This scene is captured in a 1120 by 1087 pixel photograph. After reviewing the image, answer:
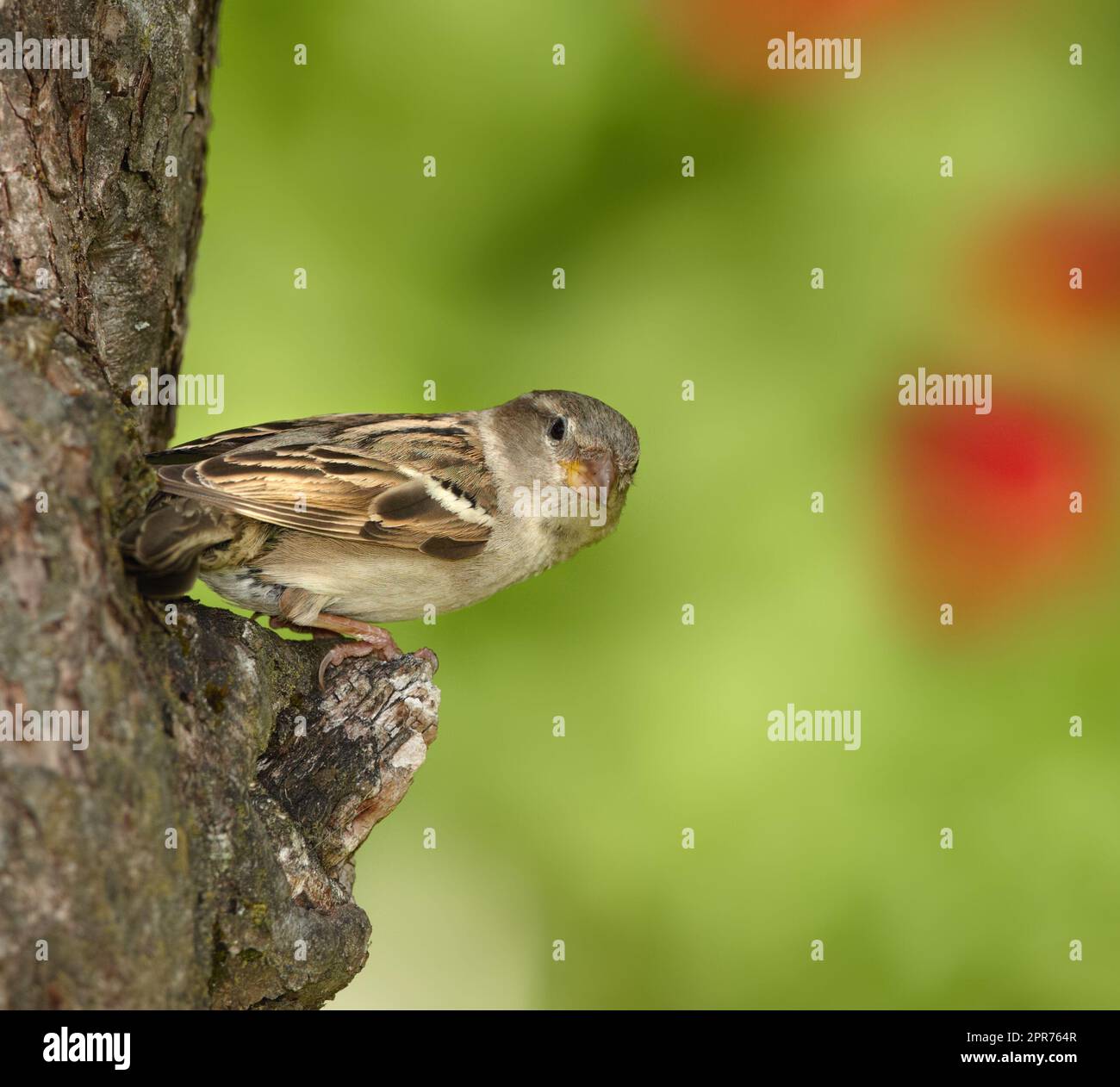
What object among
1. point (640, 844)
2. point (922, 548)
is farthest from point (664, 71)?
point (640, 844)

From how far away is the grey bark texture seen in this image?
118 inches

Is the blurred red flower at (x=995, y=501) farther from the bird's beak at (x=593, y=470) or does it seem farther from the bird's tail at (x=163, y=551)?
the bird's tail at (x=163, y=551)

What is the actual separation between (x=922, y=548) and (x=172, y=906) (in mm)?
3690

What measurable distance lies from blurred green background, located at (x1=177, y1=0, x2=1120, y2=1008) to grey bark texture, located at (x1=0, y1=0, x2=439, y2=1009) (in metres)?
1.13

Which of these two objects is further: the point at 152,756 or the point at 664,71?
the point at 664,71

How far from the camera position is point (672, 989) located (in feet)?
19.9

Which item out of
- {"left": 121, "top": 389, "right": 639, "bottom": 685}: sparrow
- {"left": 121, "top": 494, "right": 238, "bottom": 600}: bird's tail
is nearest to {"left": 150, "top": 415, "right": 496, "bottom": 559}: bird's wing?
{"left": 121, "top": 389, "right": 639, "bottom": 685}: sparrow

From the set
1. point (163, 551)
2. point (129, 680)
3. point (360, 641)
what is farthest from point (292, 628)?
point (129, 680)

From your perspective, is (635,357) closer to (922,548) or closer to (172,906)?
(922,548)

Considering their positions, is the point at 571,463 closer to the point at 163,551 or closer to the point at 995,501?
the point at 995,501

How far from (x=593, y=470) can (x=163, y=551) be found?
9.03ft

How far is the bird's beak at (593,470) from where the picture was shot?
19.3ft

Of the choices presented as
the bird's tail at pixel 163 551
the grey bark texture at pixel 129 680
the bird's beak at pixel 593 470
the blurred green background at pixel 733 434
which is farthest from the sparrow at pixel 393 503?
the bird's tail at pixel 163 551

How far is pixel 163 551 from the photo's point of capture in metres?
3.41
